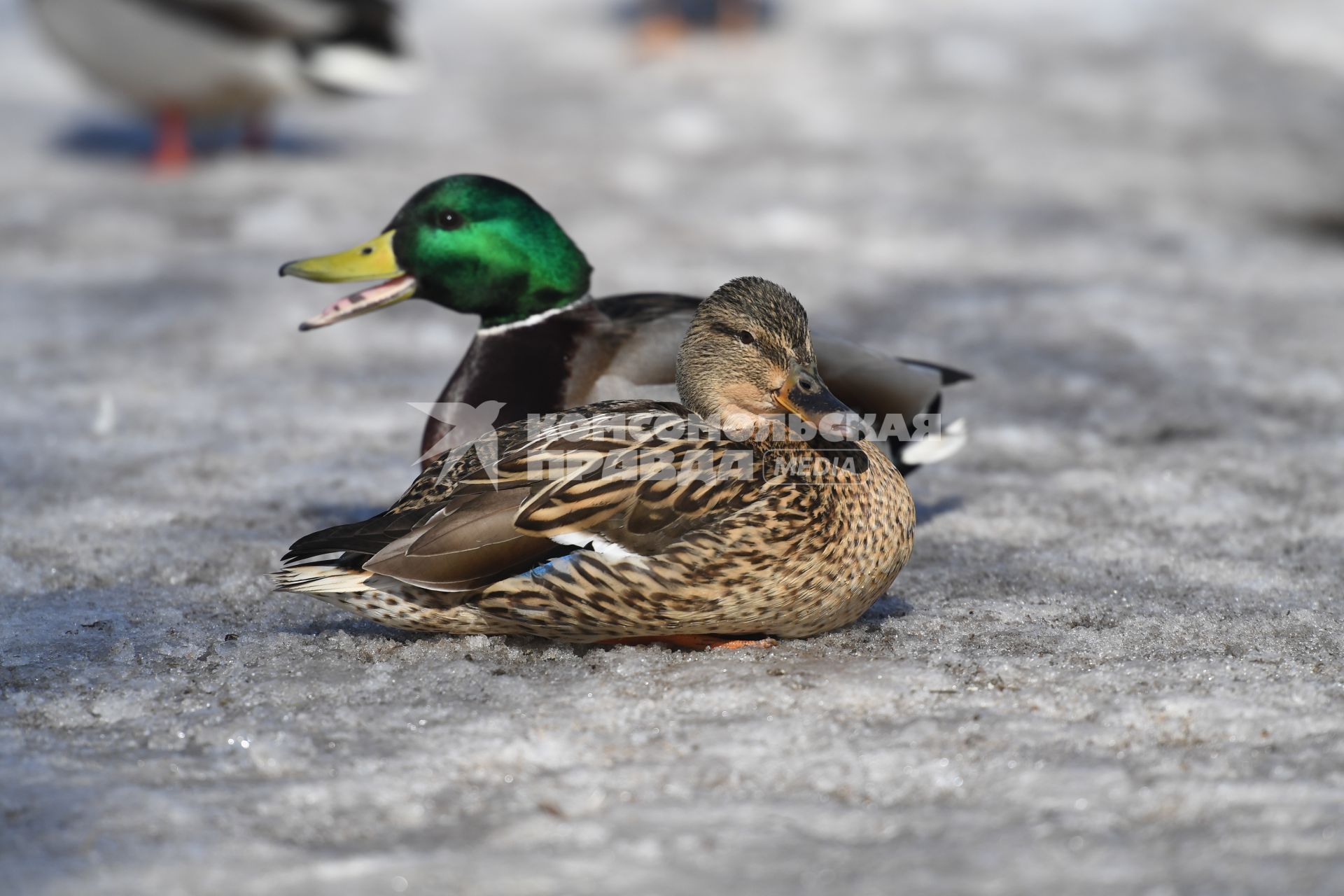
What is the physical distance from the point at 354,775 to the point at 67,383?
11.4 feet

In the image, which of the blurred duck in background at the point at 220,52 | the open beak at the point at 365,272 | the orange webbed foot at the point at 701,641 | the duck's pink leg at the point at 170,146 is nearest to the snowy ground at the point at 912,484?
the orange webbed foot at the point at 701,641

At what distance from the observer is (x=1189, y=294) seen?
21.9 ft

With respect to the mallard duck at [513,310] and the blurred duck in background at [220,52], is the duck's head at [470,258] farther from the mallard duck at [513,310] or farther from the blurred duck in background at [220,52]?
the blurred duck in background at [220,52]

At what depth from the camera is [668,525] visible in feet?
9.90

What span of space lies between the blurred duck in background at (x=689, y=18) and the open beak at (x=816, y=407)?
755cm

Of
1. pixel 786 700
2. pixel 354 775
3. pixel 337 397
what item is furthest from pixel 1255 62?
pixel 354 775

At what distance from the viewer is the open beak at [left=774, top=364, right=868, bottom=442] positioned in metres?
3.17

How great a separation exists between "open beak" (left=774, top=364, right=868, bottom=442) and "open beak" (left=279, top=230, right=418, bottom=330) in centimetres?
127

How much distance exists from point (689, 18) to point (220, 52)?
405cm

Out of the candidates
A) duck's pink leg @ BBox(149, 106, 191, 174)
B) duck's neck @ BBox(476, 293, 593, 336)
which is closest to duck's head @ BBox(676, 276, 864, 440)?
duck's neck @ BBox(476, 293, 593, 336)

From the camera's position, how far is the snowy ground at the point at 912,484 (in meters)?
2.42

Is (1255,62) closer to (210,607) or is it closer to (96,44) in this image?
(96,44)

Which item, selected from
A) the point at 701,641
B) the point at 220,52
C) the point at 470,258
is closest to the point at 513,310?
the point at 470,258

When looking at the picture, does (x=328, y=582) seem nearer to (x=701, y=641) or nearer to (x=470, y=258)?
(x=701, y=641)
